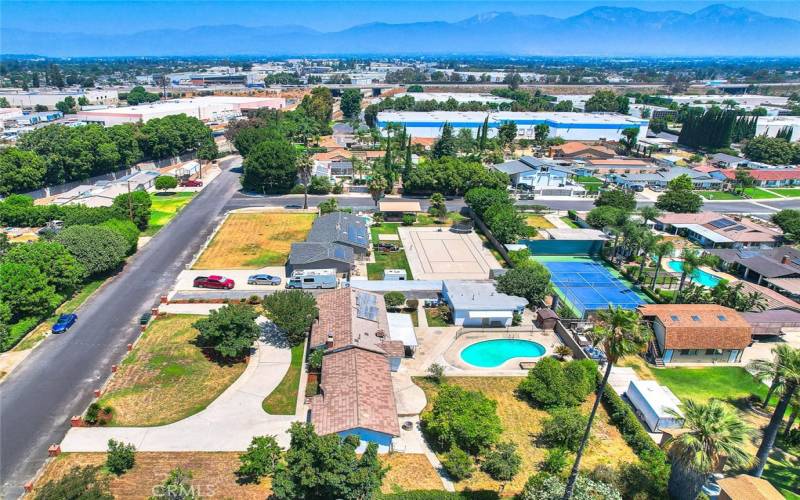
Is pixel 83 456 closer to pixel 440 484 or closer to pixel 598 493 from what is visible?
pixel 440 484

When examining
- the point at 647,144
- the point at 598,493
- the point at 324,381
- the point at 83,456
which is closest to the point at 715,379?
the point at 598,493

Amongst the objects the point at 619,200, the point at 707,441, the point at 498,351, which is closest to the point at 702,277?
the point at 619,200

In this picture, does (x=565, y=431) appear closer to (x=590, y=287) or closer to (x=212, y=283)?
(x=590, y=287)

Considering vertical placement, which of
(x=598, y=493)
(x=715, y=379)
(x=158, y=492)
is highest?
(x=158, y=492)

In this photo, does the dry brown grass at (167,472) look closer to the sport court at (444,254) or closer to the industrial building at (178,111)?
the sport court at (444,254)

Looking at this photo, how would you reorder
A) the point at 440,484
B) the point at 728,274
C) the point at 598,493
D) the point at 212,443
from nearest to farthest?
the point at 598,493
the point at 440,484
the point at 212,443
the point at 728,274

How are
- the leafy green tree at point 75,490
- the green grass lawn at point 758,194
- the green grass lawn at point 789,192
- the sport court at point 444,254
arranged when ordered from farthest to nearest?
the green grass lawn at point 789,192 < the green grass lawn at point 758,194 < the sport court at point 444,254 < the leafy green tree at point 75,490

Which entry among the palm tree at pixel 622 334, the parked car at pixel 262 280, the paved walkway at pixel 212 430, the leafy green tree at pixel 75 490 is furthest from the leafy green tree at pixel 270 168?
the palm tree at pixel 622 334
